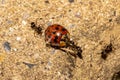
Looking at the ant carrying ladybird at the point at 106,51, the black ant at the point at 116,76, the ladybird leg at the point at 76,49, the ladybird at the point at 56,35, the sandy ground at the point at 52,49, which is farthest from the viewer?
the black ant at the point at 116,76

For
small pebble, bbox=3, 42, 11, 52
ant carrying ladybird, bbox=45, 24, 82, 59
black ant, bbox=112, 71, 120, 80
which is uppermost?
ant carrying ladybird, bbox=45, 24, 82, 59

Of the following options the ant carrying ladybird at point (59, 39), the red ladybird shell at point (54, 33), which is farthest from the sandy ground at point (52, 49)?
the red ladybird shell at point (54, 33)

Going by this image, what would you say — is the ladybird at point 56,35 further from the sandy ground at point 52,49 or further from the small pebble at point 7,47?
the small pebble at point 7,47

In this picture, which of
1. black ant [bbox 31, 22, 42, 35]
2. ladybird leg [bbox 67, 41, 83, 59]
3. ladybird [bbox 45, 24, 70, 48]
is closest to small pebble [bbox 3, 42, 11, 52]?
black ant [bbox 31, 22, 42, 35]

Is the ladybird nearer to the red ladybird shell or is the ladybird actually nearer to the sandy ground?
the red ladybird shell

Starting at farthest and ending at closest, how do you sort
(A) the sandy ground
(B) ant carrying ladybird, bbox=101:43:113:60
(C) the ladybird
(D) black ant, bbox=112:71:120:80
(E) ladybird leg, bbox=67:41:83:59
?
1. (D) black ant, bbox=112:71:120:80
2. (B) ant carrying ladybird, bbox=101:43:113:60
3. (E) ladybird leg, bbox=67:41:83:59
4. (A) the sandy ground
5. (C) the ladybird

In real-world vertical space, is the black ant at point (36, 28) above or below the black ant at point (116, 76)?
above

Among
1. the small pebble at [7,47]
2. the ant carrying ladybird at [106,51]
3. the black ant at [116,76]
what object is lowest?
the black ant at [116,76]

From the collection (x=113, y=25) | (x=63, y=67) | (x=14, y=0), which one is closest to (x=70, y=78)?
(x=63, y=67)

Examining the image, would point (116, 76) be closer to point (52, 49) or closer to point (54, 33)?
point (52, 49)

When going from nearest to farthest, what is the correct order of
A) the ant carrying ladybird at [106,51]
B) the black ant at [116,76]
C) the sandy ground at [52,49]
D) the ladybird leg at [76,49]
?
1. the sandy ground at [52,49]
2. the ladybird leg at [76,49]
3. the ant carrying ladybird at [106,51]
4. the black ant at [116,76]
